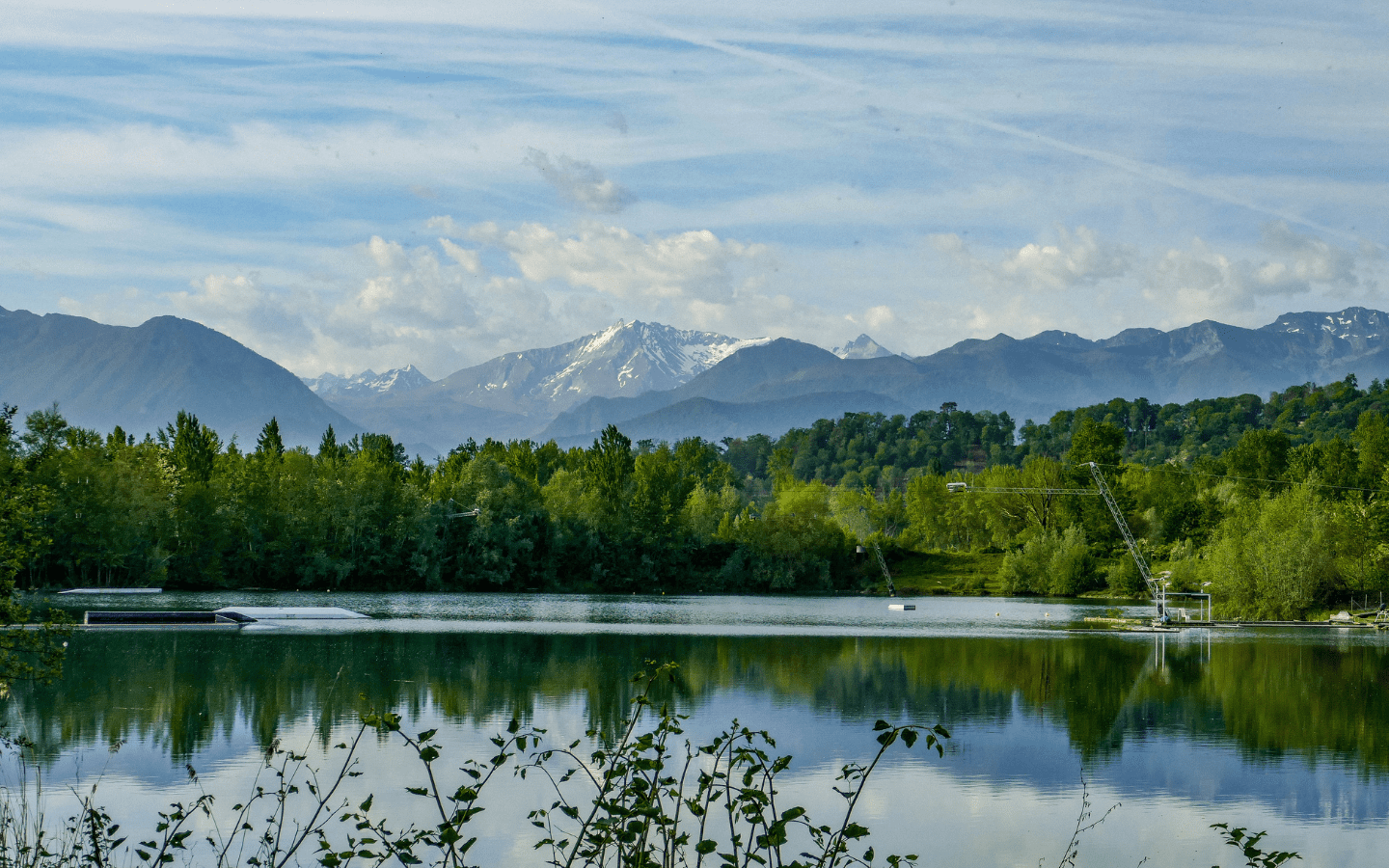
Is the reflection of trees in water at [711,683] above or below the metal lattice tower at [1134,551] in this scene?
below

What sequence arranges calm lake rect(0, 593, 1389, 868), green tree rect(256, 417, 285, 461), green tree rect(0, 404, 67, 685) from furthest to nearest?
green tree rect(256, 417, 285, 461) < calm lake rect(0, 593, 1389, 868) < green tree rect(0, 404, 67, 685)

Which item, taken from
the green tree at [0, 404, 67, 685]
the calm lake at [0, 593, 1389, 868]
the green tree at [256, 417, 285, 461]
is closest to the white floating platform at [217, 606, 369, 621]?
the calm lake at [0, 593, 1389, 868]

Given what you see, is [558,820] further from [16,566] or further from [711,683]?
[711,683]

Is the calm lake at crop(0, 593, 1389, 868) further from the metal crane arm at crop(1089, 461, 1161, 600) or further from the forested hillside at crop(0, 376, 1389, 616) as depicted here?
the metal crane arm at crop(1089, 461, 1161, 600)

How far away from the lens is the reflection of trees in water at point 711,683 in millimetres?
24109

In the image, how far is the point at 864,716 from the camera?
26.2 meters

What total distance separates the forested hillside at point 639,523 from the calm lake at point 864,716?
21.9 m

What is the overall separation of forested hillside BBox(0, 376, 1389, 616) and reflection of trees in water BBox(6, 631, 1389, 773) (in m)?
20.3

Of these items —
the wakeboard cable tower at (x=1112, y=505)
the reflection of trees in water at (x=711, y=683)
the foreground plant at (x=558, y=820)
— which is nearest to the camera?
the foreground plant at (x=558, y=820)

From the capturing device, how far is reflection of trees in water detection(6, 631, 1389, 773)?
24109mm

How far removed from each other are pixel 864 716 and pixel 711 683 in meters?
6.31

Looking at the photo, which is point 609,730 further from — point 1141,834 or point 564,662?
point 564,662

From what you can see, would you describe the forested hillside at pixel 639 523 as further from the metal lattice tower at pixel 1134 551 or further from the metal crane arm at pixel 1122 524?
the metal lattice tower at pixel 1134 551

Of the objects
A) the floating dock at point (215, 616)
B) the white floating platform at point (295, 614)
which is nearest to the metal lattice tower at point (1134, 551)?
the white floating platform at point (295, 614)
